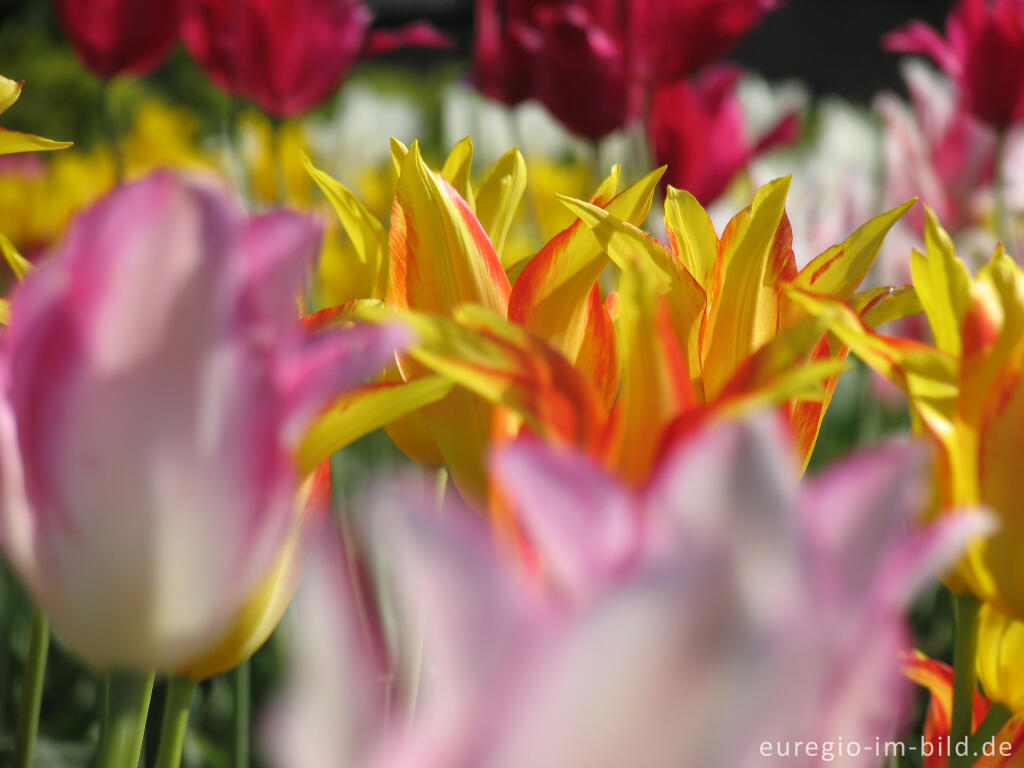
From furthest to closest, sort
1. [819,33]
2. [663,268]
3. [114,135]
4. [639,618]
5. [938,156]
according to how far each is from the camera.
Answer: [819,33] → [938,156] → [114,135] → [663,268] → [639,618]

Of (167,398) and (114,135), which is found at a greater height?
(167,398)

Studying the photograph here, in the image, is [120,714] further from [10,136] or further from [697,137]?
[697,137]

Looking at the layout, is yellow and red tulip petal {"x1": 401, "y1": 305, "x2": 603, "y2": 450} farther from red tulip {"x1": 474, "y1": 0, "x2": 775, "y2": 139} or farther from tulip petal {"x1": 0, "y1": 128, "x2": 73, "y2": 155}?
red tulip {"x1": 474, "y1": 0, "x2": 775, "y2": 139}

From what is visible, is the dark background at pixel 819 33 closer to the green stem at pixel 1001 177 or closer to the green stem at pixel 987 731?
the green stem at pixel 1001 177

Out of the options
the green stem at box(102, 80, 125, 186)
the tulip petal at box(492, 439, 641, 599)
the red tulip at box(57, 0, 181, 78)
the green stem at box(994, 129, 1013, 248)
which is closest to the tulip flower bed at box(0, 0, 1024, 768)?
the tulip petal at box(492, 439, 641, 599)

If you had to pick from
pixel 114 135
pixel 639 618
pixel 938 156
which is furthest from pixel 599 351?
pixel 938 156

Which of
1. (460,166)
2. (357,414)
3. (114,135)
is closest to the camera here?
(357,414)

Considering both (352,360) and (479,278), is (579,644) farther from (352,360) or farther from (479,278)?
(479,278)

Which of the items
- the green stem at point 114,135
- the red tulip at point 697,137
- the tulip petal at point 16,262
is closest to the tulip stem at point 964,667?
the tulip petal at point 16,262
